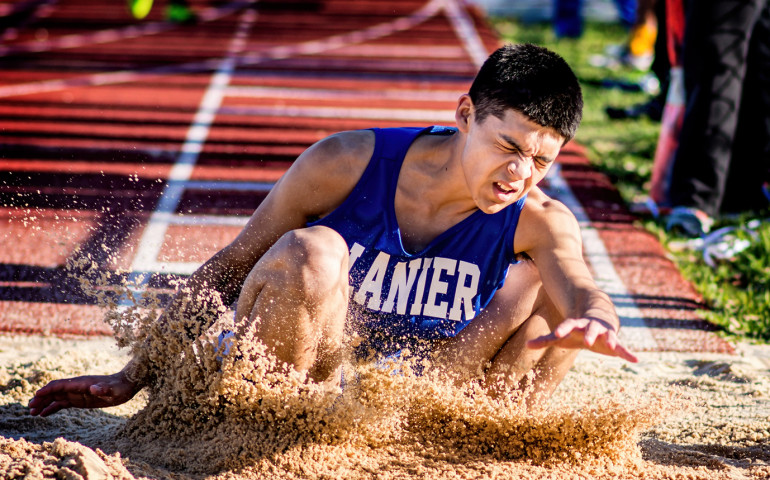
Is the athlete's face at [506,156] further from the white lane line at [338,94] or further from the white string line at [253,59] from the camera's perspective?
the white string line at [253,59]

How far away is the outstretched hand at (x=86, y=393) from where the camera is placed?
7.91 feet

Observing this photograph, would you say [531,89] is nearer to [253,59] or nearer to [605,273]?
[605,273]

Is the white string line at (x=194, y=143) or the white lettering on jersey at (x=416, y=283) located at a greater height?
the white lettering on jersey at (x=416, y=283)

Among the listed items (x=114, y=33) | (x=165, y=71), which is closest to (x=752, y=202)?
(x=165, y=71)

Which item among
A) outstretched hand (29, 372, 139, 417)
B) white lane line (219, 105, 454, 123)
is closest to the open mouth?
outstretched hand (29, 372, 139, 417)

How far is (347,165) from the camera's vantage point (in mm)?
2500

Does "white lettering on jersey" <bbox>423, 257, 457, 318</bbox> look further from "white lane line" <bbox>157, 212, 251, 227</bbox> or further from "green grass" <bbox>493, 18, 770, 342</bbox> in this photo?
"white lane line" <bbox>157, 212, 251, 227</bbox>

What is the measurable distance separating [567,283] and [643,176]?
159 inches

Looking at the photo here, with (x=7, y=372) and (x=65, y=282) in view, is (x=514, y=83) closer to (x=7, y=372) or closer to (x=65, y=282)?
(x=7, y=372)

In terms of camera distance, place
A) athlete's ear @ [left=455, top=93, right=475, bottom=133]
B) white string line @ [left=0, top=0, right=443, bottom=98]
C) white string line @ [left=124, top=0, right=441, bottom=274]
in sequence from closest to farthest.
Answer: athlete's ear @ [left=455, top=93, right=475, bottom=133]
white string line @ [left=124, top=0, right=441, bottom=274]
white string line @ [left=0, top=0, right=443, bottom=98]

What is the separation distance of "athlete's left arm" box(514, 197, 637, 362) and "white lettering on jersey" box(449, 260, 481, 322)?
6.3 inches

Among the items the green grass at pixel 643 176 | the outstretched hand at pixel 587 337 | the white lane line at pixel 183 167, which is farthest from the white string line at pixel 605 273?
the white lane line at pixel 183 167

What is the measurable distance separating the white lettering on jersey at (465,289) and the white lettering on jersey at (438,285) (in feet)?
0.09

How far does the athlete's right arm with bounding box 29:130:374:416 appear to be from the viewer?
96.3 inches
